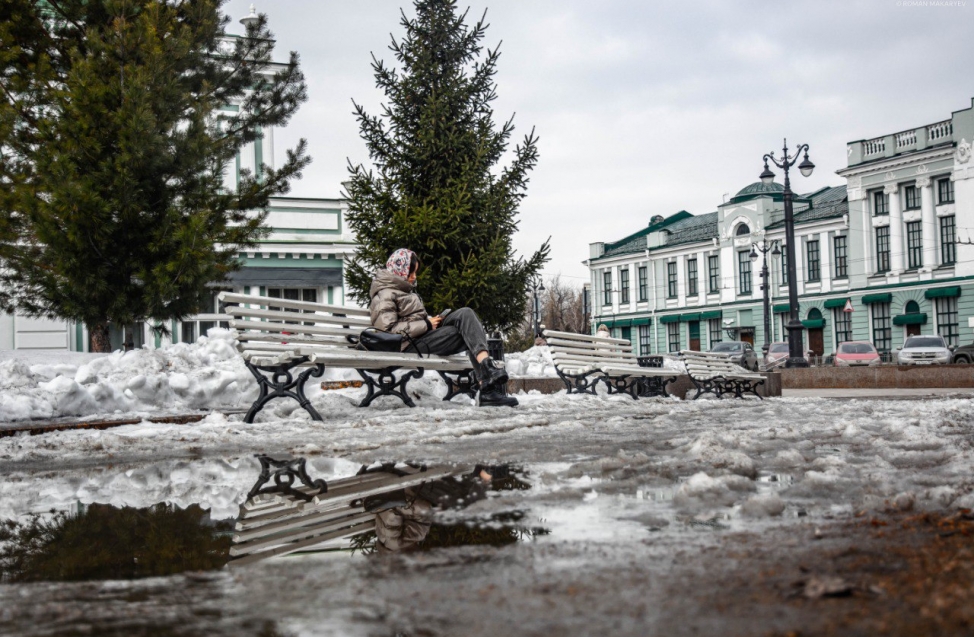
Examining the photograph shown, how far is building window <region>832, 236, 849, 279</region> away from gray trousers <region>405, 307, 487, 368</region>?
47051 millimetres

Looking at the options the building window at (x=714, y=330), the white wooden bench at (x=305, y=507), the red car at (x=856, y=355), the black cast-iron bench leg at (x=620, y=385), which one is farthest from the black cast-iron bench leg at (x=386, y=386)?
the building window at (x=714, y=330)

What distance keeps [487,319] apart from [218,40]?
20.9ft

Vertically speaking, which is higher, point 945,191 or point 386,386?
point 945,191

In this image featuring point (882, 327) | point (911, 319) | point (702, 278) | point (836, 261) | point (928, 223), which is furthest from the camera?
point (702, 278)

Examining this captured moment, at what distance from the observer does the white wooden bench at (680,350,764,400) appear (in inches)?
510

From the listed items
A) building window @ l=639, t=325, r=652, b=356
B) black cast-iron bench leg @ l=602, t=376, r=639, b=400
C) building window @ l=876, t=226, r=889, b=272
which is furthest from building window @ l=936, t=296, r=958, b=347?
black cast-iron bench leg @ l=602, t=376, r=639, b=400

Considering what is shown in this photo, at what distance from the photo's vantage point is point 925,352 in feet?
120

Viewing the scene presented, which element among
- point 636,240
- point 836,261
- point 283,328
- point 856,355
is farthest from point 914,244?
point 283,328

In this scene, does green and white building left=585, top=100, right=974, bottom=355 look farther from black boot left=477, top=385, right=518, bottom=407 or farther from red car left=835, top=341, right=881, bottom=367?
black boot left=477, top=385, right=518, bottom=407

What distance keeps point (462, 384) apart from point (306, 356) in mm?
2422

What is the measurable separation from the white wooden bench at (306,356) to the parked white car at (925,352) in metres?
32.8

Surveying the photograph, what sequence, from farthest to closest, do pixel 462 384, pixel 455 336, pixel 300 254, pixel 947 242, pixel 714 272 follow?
pixel 714 272 < pixel 947 242 < pixel 300 254 < pixel 462 384 < pixel 455 336

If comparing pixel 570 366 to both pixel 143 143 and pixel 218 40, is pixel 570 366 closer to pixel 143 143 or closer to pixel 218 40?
pixel 143 143

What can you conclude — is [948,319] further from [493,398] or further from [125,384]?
[125,384]
